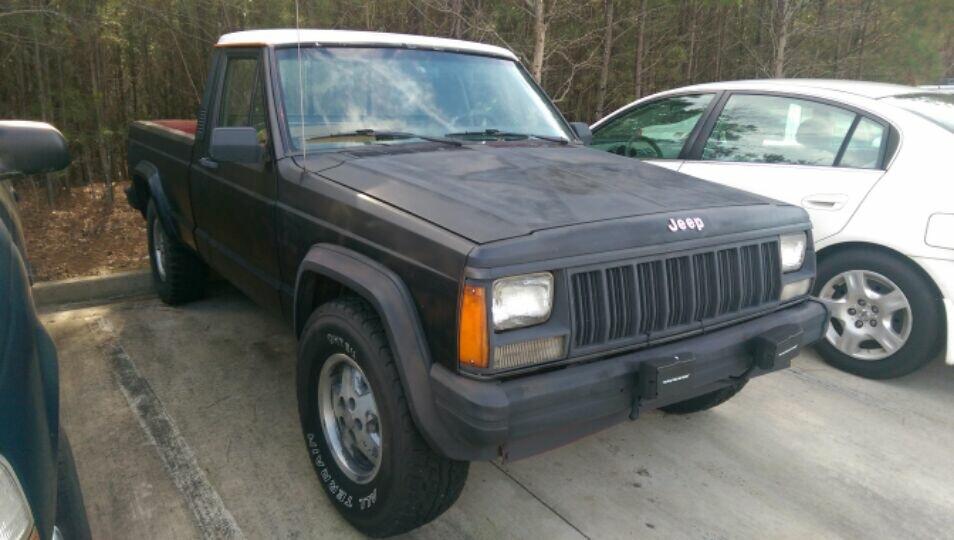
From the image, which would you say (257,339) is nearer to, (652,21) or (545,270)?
(545,270)

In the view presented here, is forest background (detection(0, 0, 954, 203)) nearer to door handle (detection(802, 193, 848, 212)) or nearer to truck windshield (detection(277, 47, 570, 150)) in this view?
truck windshield (detection(277, 47, 570, 150))

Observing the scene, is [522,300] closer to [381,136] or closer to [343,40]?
[381,136]

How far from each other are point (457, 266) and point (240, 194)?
1901 mm

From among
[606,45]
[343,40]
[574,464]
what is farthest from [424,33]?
[574,464]

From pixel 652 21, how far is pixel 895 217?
7887 mm

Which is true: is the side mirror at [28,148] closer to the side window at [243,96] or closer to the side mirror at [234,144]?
the side mirror at [234,144]

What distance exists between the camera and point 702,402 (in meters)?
3.46

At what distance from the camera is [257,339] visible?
178 inches

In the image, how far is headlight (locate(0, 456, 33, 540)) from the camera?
1.21m

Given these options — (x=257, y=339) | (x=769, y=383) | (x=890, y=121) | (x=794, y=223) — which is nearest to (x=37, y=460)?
(x=794, y=223)

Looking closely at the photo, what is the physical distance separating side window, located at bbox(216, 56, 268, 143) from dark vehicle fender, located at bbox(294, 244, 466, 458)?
4.05 feet

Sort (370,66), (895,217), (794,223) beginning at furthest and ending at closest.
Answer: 1. (895,217)
2. (370,66)
3. (794,223)

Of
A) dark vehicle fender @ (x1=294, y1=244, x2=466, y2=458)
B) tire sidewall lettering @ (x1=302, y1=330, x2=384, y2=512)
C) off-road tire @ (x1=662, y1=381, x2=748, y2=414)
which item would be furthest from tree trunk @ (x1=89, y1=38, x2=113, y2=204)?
off-road tire @ (x1=662, y1=381, x2=748, y2=414)

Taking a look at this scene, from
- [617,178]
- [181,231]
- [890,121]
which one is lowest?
[181,231]
